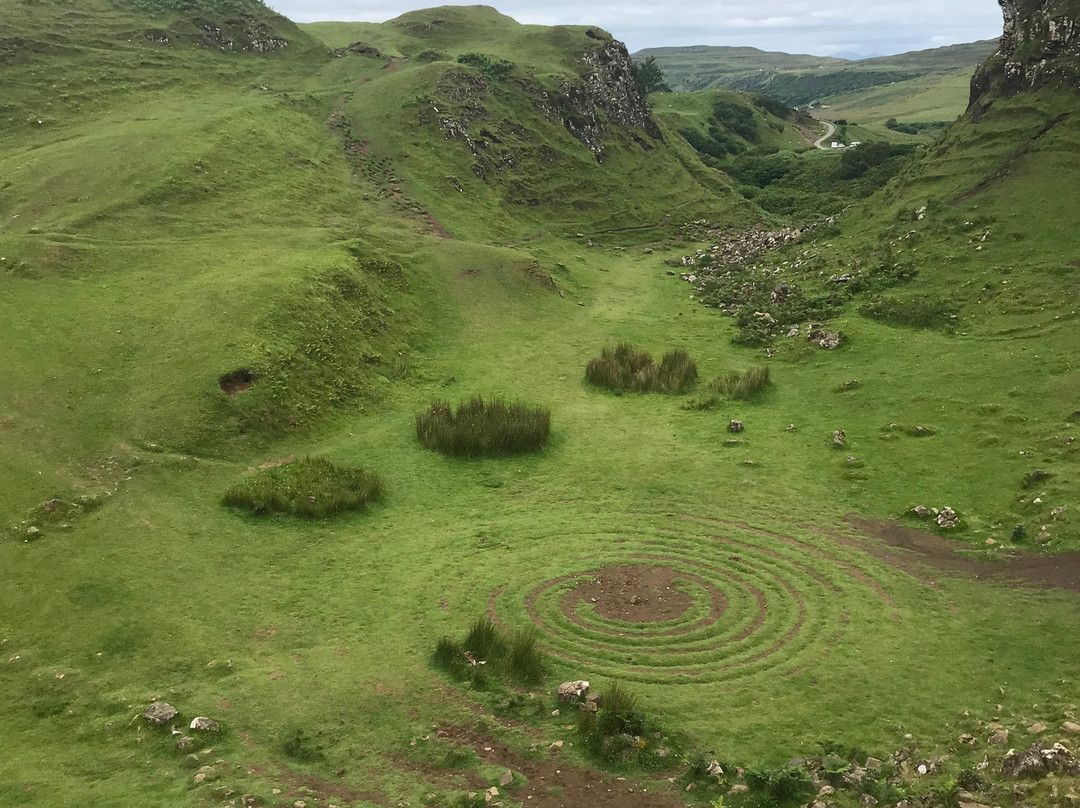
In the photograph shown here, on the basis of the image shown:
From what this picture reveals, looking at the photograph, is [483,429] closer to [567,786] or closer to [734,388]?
[734,388]

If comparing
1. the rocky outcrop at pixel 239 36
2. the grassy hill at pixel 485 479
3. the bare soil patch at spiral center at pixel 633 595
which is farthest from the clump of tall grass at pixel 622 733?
the rocky outcrop at pixel 239 36

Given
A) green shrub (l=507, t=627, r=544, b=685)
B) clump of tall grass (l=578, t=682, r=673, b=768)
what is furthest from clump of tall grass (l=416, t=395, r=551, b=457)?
clump of tall grass (l=578, t=682, r=673, b=768)

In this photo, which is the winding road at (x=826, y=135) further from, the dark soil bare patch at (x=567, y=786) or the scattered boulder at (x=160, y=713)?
the scattered boulder at (x=160, y=713)

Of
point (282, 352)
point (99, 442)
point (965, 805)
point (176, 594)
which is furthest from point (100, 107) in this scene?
point (965, 805)

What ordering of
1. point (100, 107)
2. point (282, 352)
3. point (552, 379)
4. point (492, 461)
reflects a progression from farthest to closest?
point (100, 107) < point (552, 379) < point (282, 352) < point (492, 461)

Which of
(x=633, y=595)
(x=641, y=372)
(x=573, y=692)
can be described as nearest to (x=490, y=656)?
(x=573, y=692)

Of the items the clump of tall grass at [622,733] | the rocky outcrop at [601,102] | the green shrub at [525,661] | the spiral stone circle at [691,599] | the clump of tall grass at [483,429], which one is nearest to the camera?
the clump of tall grass at [622,733]

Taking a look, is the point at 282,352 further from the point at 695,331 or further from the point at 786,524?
the point at 695,331
